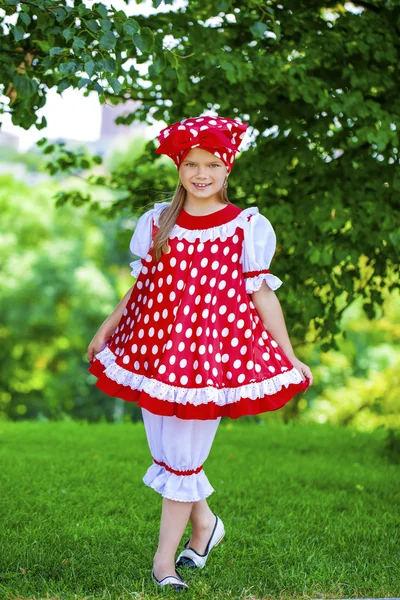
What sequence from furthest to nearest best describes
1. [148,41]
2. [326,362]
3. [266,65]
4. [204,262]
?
[326,362] < [266,65] < [148,41] < [204,262]

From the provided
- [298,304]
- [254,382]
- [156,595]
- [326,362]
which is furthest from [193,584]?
[326,362]

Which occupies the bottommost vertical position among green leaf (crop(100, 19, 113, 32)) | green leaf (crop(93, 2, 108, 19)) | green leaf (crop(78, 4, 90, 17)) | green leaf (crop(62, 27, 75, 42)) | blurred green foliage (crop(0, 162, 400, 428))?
blurred green foliage (crop(0, 162, 400, 428))

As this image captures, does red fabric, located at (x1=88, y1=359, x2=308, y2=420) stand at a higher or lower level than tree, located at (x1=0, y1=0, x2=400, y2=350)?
lower

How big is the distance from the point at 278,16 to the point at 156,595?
4.18 meters

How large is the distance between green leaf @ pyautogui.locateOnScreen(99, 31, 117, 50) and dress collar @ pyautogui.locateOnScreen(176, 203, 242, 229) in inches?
30.5

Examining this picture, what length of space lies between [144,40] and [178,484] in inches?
74.1

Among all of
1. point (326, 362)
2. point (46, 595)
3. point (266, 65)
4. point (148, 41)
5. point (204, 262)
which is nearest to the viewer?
point (46, 595)

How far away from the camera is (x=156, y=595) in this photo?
3.16 m

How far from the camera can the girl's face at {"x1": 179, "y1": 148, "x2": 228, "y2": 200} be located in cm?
342

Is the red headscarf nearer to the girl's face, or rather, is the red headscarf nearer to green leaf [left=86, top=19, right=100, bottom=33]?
the girl's face

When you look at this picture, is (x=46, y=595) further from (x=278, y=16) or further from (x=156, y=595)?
(x=278, y=16)

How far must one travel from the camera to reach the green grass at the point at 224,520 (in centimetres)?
339

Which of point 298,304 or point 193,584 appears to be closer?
point 193,584

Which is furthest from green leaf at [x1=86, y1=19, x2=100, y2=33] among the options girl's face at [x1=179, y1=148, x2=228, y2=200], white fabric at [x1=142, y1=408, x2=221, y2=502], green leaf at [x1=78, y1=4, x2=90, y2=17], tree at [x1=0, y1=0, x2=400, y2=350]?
white fabric at [x1=142, y1=408, x2=221, y2=502]
